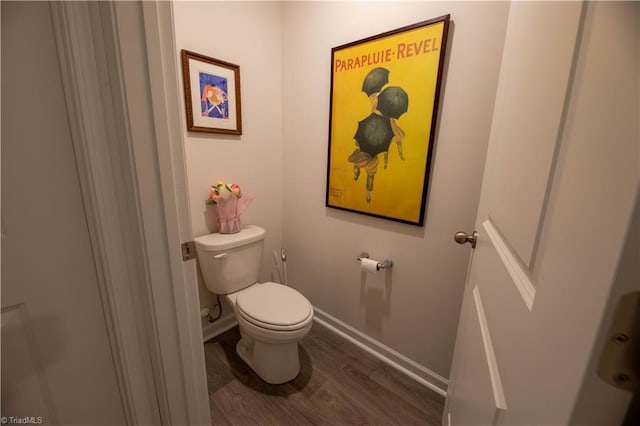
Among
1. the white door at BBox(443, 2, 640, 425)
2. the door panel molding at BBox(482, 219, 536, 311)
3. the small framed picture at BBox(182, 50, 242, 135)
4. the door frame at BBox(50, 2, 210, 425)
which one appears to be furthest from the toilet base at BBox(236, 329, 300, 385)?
the small framed picture at BBox(182, 50, 242, 135)

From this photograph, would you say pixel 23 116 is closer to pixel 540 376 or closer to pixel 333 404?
pixel 540 376

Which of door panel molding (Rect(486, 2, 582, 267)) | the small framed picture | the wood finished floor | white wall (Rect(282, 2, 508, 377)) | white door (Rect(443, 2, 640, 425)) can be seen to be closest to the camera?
white door (Rect(443, 2, 640, 425))

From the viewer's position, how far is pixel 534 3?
21.8 inches

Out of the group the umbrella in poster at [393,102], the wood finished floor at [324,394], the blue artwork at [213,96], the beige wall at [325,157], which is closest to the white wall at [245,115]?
the beige wall at [325,157]

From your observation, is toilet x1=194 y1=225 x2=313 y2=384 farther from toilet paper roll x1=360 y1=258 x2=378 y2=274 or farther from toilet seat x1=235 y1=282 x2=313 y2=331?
toilet paper roll x1=360 y1=258 x2=378 y2=274

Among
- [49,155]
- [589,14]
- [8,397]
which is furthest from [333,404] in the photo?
[589,14]

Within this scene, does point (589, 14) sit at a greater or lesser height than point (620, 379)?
greater

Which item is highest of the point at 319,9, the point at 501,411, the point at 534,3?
the point at 319,9

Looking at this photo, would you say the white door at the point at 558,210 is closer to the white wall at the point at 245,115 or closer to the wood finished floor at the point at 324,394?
the wood finished floor at the point at 324,394

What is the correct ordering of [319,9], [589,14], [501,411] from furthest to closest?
[319,9] → [501,411] → [589,14]

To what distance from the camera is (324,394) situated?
1.37 m

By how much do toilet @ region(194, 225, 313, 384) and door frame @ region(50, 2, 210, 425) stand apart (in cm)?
55

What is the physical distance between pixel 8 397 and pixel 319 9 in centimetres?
200

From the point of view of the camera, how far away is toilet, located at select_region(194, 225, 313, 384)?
1.31 metres
